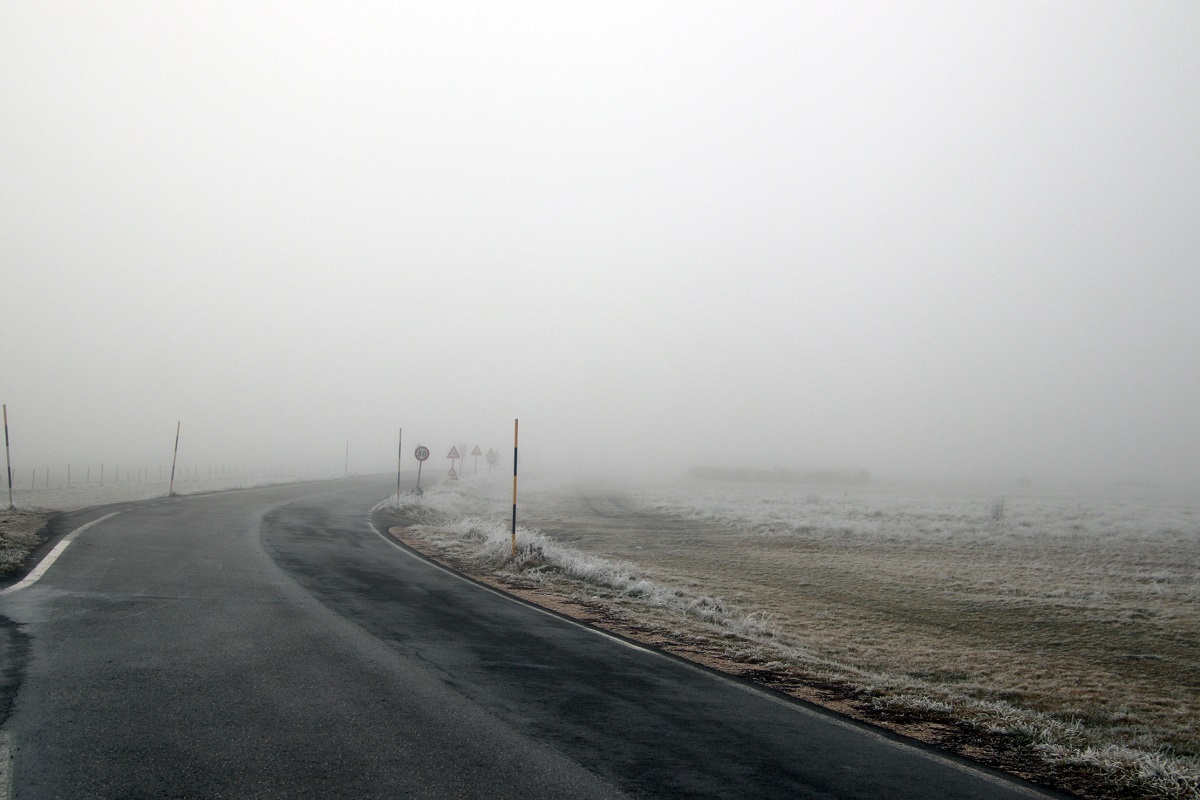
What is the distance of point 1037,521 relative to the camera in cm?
3212

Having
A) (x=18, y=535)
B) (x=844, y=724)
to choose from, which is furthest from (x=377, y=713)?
(x=18, y=535)

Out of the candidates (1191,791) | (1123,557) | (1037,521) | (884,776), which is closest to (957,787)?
(884,776)

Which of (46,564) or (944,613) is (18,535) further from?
(944,613)

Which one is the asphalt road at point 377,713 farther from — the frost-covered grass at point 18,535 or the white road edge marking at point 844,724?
the frost-covered grass at point 18,535

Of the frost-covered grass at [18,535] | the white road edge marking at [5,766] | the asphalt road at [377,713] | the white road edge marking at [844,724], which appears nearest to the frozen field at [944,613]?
the white road edge marking at [844,724]

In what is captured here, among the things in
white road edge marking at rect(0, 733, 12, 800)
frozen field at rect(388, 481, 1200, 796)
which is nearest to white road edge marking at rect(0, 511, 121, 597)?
white road edge marking at rect(0, 733, 12, 800)

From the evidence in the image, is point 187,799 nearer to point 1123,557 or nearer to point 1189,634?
point 1189,634

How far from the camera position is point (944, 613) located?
1405 centimetres

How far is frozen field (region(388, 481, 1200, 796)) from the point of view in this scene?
709cm

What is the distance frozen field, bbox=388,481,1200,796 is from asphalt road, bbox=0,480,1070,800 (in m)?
1.32

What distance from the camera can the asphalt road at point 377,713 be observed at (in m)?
4.55

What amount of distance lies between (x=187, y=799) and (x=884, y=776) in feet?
15.1

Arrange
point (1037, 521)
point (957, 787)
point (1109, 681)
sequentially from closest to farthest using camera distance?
point (957, 787)
point (1109, 681)
point (1037, 521)

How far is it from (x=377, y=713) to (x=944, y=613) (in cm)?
1221
